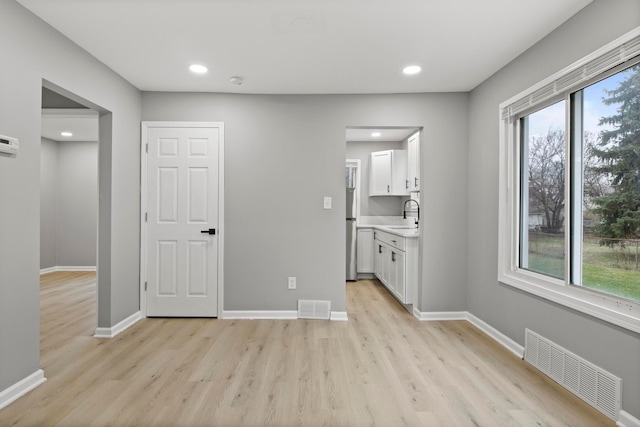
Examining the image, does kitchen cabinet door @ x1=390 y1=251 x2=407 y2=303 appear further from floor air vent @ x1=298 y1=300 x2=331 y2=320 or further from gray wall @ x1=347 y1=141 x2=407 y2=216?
gray wall @ x1=347 y1=141 x2=407 y2=216

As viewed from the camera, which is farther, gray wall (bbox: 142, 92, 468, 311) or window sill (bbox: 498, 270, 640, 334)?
gray wall (bbox: 142, 92, 468, 311)

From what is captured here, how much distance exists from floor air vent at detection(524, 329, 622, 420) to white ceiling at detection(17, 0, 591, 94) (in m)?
2.20

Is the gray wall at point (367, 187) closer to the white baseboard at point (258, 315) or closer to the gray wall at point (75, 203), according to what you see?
the white baseboard at point (258, 315)

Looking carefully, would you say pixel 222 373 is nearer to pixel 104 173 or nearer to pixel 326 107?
pixel 104 173

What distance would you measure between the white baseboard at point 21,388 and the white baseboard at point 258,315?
61.4 inches

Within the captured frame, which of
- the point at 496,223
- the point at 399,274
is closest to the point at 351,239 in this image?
the point at 399,274

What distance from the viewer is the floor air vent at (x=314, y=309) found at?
346 centimetres

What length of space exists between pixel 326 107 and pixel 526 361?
2910 millimetres

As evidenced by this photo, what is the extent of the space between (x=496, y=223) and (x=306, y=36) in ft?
7.44

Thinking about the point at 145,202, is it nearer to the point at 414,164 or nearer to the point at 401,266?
the point at 401,266

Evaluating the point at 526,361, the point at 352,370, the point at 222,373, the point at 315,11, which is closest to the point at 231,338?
the point at 222,373

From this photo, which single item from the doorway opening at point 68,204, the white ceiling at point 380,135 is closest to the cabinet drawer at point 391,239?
the white ceiling at point 380,135

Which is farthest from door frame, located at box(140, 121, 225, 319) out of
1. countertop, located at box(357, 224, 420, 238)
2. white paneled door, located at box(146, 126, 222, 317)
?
countertop, located at box(357, 224, 420, 238)

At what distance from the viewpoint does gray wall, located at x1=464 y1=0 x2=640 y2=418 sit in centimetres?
177
